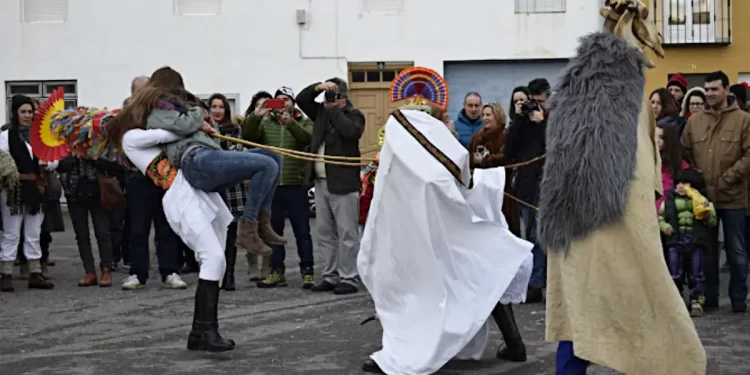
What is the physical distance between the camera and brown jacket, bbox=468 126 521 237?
11.8 meters

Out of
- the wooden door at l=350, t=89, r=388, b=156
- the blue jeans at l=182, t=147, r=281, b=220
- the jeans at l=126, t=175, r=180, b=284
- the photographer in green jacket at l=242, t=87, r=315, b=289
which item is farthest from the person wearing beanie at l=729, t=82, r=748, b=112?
the wooden door at l=350, t=89, r=388, b=156

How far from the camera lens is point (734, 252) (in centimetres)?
1080

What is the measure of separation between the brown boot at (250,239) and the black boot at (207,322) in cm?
76

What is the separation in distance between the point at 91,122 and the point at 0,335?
1.87 meters

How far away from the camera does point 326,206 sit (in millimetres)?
12469

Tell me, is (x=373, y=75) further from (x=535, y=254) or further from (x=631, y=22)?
(x=631, y=22)

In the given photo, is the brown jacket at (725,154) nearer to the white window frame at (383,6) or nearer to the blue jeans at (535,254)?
the blue jeans at (535,254)

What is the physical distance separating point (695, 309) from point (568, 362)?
427 cm

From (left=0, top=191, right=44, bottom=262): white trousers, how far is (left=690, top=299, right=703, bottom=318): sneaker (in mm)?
6516

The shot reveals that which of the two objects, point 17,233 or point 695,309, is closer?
point 695,309

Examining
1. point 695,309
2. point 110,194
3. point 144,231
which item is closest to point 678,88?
point 695,309

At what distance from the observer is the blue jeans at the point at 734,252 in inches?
422

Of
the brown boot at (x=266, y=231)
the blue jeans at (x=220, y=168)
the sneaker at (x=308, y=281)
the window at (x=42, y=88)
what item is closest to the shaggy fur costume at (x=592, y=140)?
the blue jeans at (x=220, y=168)

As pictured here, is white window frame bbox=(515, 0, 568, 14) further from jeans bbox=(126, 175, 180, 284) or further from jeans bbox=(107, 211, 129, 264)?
jeans bbox=(126, 175, 180, 284)
